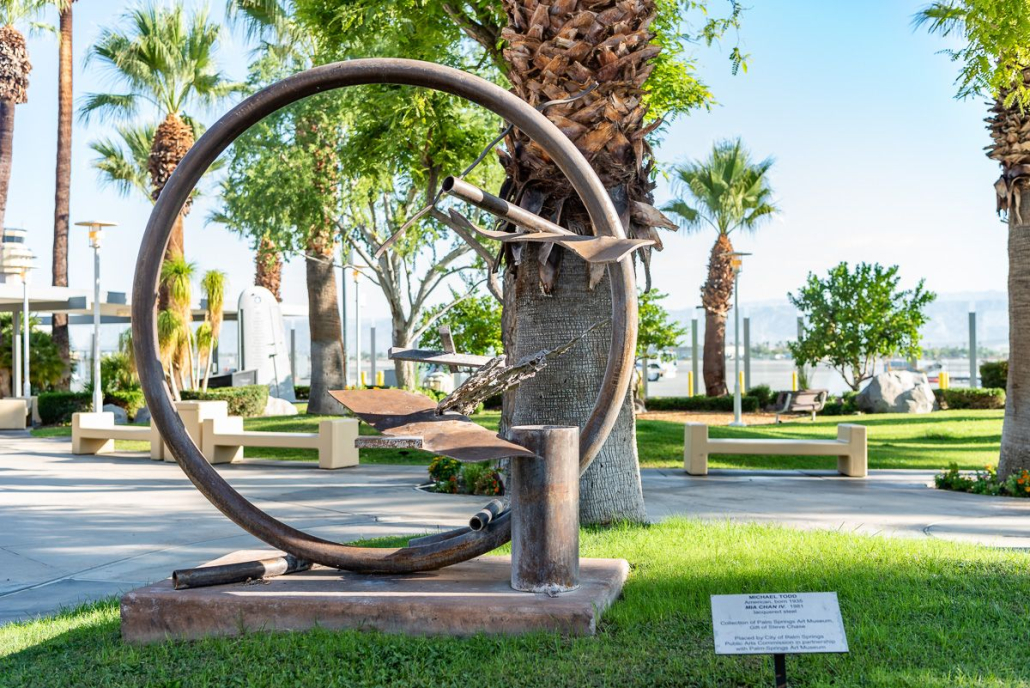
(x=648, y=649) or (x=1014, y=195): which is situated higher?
(x=1014, y=195)

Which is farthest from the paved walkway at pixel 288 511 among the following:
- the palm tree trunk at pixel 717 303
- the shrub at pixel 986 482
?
the palm tree trunk at pixel 717 303

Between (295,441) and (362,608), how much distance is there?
384 inches

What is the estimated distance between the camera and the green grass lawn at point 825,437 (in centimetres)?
1430

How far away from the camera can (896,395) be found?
25.7 metres

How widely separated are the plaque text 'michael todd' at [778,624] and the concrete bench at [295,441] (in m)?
10.8

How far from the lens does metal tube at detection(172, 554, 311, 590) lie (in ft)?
16.2

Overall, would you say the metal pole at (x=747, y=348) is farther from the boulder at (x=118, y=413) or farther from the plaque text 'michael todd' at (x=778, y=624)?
the plaque text 'michael todd' at (x=778, y=624)

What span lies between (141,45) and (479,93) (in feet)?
73.2

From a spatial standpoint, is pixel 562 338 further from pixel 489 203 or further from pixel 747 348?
pixel 747 348

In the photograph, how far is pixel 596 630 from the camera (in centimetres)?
453

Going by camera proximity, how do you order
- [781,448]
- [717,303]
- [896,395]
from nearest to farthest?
[781,448] < [896,395] < [717,303]

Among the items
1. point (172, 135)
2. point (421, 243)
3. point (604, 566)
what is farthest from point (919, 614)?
point (172, 135)

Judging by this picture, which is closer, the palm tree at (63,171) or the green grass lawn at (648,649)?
the green grass lawn at (648,649)

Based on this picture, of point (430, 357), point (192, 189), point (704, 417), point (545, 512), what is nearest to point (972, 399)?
point (704, 417)
